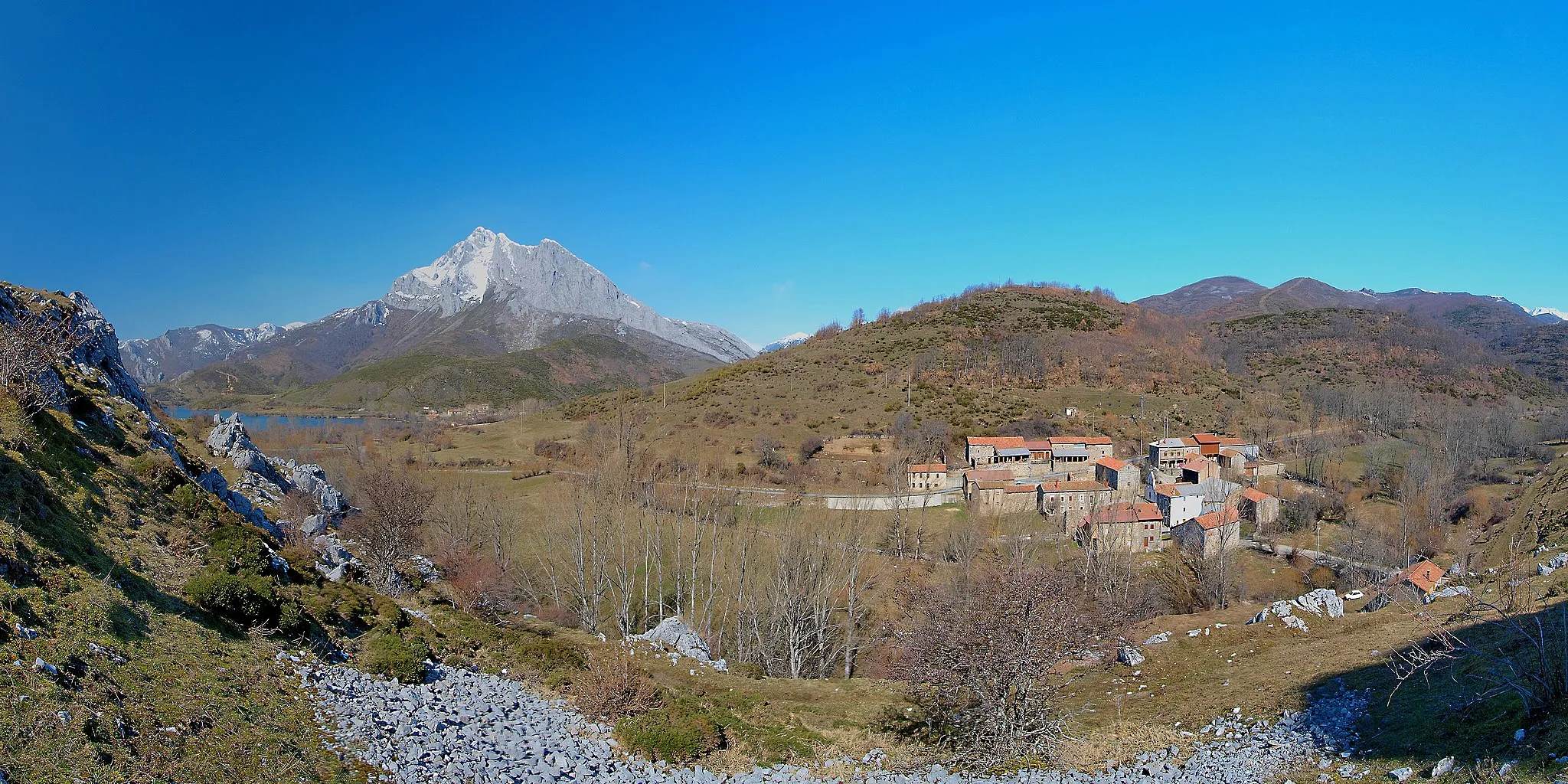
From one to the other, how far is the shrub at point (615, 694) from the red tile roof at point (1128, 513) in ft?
165

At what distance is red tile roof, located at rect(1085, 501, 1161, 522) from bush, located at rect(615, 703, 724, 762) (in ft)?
164

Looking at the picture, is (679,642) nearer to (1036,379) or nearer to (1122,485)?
(1122,485)

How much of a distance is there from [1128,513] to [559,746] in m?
60.5

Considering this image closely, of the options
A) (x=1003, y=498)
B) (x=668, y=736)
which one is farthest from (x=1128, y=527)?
(x=668, y=736)

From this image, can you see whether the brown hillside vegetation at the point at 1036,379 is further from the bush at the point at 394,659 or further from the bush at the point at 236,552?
the bush at the point at 394,659

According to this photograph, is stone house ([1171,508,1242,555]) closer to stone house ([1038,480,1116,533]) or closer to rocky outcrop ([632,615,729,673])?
stone house ([1038,480,1116,533])

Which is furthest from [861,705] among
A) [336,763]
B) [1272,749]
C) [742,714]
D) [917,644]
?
[336,763]

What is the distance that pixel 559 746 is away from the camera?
534 inches

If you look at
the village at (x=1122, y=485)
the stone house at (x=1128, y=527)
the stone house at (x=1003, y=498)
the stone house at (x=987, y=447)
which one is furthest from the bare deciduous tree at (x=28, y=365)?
the stone house at (x=987, y=447)

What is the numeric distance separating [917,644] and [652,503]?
30572 millimetres

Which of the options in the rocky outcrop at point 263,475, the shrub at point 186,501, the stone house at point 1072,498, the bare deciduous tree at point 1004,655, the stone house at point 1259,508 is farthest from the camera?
the stone house at point 1259,508

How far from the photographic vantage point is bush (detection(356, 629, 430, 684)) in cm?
1469

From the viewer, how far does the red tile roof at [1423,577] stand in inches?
1357

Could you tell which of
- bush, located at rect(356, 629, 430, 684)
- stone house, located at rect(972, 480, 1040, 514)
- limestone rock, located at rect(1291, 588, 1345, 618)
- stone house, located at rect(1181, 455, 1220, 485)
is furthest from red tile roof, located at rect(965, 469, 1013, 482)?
bush, located at rect(356, 629, 430, 684)
